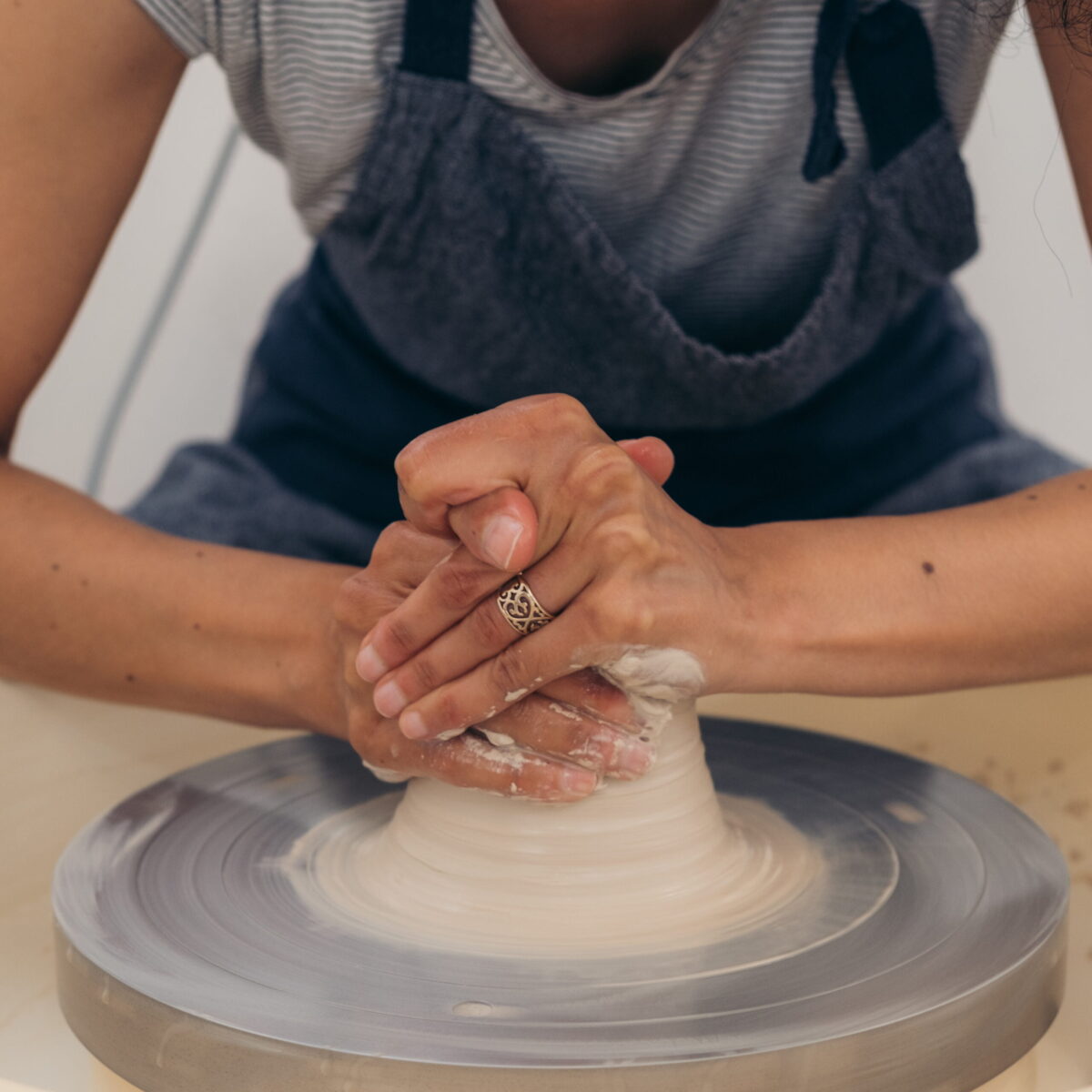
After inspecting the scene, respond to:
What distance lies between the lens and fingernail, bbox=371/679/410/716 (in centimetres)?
80

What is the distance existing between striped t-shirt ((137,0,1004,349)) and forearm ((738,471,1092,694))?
418 mm

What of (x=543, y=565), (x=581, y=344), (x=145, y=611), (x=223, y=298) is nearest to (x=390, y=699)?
(x=543, y=565)

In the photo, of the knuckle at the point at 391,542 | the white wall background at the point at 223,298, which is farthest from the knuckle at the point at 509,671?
the white wall background at the point at 223,298

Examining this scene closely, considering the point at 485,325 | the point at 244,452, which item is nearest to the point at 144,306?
the point at 244,452

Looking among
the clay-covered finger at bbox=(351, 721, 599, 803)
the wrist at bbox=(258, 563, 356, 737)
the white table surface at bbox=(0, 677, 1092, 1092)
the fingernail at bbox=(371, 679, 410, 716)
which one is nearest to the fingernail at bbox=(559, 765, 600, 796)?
the clay-covered finger at bbox=(351, 721, 599, 803)

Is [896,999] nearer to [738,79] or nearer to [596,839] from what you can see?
[596,839]

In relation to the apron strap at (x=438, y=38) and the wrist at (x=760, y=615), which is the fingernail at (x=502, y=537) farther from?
the apron strap at (x=438, y=38)

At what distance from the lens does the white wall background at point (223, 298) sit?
6.32 feet

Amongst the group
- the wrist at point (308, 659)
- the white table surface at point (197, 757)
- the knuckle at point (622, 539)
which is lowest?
the white table surface at point (197, 757)

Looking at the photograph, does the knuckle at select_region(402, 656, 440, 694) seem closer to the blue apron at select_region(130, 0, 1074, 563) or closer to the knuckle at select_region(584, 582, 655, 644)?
the knuckle at select_region(584, 582, 655, 644)

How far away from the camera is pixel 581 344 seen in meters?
1.28

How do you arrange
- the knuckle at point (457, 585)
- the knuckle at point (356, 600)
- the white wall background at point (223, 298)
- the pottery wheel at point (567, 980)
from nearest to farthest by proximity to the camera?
the pottery wheel at point (567, 980), the knuckle at point (457, 585), the knuckle at point (356, 600), the white wall background at point (223, 298)

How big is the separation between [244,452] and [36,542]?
0.52m

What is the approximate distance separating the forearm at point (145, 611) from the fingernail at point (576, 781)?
0.27 meters
